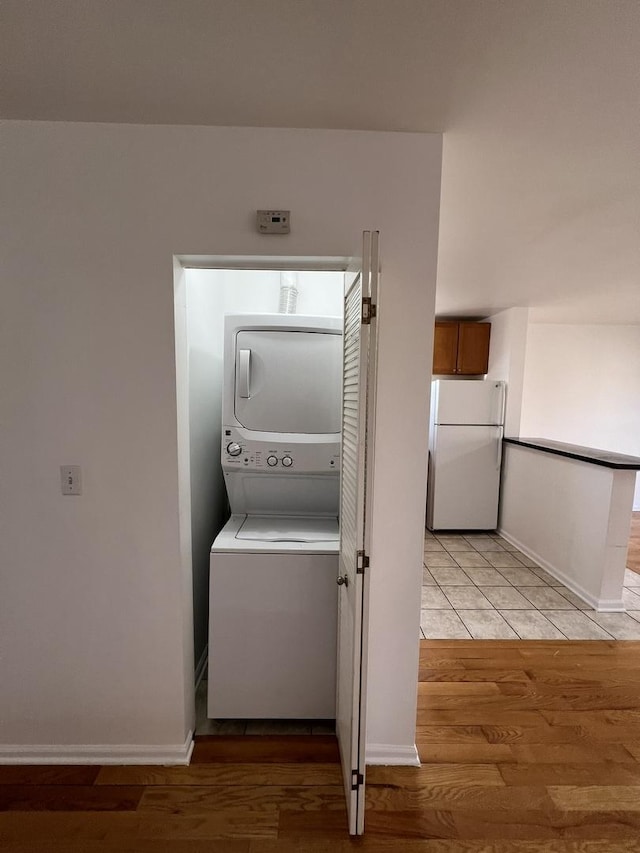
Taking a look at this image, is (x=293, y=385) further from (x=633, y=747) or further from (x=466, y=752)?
(x=633, y=747)

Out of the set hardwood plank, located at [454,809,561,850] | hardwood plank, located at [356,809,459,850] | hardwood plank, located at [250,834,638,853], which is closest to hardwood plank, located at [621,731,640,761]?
hardwood plank, located at [250,834,638,853]

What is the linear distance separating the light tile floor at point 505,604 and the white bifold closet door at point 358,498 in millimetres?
1302

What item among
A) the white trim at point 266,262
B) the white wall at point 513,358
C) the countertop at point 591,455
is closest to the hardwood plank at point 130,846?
the white trim at point 266,262

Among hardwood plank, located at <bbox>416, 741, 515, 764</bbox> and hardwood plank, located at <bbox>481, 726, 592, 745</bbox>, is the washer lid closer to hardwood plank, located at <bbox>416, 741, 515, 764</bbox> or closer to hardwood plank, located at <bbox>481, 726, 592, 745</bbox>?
hardwood plank, located at <bbox>416, 741, 515, 764</bbox>

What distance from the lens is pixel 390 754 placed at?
5.23 ft

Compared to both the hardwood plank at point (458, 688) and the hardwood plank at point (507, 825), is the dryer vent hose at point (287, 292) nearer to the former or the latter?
the hardwood plank at point (458, 688)

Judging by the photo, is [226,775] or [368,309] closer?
[368,309]

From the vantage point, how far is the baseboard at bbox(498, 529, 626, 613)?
9.12 ft

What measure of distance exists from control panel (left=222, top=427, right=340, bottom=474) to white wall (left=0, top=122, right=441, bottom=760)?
14.6 inches

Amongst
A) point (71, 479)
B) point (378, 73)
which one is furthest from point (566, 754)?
point (378, 73)

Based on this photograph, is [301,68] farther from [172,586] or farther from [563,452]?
[563,452]

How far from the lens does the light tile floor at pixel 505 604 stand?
251 centimetres

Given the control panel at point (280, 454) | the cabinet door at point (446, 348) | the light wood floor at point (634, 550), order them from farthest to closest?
the cabinet door at point (446, 348) → the light wood floor at point (634, 550) → the control panel at point (280, 454)

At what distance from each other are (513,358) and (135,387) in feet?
12.3
